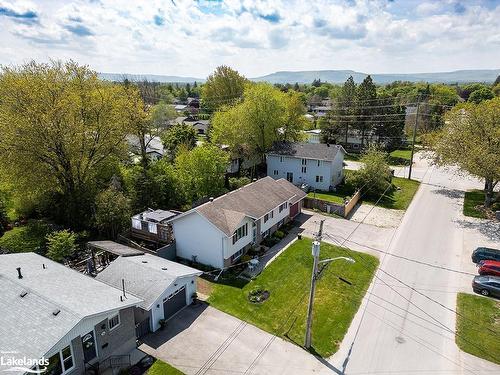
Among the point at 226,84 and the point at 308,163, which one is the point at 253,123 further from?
the point at 226,84

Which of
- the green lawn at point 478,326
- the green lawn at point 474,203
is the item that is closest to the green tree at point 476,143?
the green lawn at point 474,203

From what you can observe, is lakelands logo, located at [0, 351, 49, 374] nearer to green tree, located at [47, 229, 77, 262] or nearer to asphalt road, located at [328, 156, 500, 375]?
green tree, located at [47, 229, 77, 262]

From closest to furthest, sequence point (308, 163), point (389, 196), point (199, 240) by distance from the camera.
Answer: point (199, 240) → point (389, 196) → point (308, 163)

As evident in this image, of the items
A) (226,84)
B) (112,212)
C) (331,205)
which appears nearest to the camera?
(112,212)

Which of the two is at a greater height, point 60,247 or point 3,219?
point 60,247

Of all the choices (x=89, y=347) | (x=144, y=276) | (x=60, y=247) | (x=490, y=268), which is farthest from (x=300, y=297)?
(x=60, y=247)

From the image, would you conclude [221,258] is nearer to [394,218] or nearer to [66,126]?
[66,126]

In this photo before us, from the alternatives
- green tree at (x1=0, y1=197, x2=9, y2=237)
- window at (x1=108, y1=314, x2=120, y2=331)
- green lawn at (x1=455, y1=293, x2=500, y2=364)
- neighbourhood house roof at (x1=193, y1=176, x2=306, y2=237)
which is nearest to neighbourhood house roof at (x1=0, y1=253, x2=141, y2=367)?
window at (x1=108, y1=314, x2=120, y2=331)
